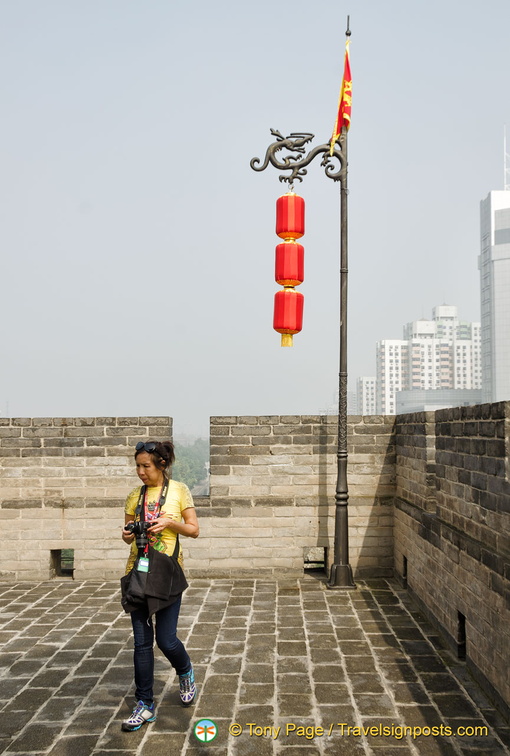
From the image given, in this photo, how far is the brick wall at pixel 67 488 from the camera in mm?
8523

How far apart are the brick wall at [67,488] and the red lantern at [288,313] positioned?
1.99m

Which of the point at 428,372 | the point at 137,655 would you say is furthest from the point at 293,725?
the point at 428,372

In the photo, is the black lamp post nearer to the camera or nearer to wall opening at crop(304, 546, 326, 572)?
wall opening at crop(304, 546, 326, 572)

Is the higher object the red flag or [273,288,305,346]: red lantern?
the red flag

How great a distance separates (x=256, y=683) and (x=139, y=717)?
1060 mm

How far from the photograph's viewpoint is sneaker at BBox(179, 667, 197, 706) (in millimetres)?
4316

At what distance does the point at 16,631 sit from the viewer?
20.4ft

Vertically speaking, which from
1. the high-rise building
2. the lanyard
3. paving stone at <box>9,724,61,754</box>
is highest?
the high-rise building

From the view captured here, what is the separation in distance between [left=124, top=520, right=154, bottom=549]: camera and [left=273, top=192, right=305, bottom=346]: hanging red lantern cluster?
4879mm

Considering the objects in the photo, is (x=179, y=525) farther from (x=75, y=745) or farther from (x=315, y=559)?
(x=315, y=559)

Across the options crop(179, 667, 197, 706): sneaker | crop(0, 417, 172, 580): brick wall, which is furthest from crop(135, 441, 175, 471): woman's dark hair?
crop(0, 417, 172, 580): brick wall

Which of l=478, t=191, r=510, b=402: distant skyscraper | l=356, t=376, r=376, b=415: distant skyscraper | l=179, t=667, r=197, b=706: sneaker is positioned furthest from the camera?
l=356, t=376, r=376, b=415: distant skyscraper

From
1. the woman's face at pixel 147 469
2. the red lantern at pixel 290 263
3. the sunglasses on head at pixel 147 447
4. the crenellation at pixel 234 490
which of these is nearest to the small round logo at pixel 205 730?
the woman's face at pixel 147 469

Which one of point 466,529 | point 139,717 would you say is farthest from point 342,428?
point 139,717
